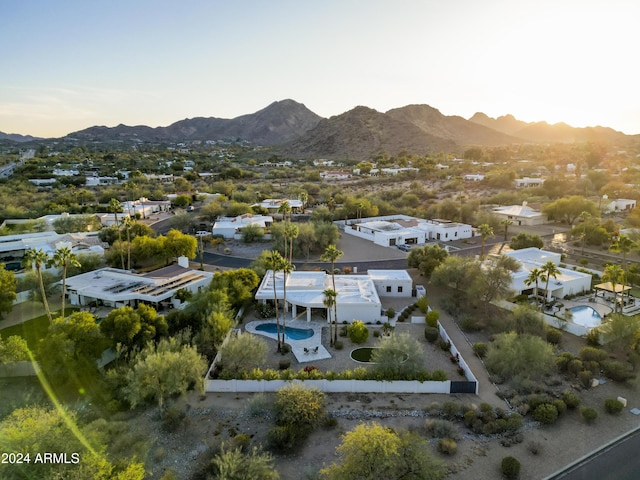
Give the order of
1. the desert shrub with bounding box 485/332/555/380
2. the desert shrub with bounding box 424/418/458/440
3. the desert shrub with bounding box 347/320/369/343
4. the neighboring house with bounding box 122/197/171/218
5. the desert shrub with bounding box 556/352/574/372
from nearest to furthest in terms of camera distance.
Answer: the desert shrub with bounding box 424/418/458/440 < the desert shrub with bounding box 485/332/555/380 < the desert shrub with bounding box 556/352/574/372 < the desert shrub with bounding box 347/320/369/343 < the neighboring house with bounding box 122/197/171/218

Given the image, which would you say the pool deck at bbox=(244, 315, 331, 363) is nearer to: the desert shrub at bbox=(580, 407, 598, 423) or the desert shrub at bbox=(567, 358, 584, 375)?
the desert shrub at bbox=(580, 407, 598, 423)

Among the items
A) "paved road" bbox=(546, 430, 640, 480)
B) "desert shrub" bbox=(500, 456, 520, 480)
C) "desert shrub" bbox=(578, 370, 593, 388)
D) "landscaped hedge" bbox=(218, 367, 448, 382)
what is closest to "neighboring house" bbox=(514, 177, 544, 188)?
"desert shrub" bbox=(578, 370, 593, 388)

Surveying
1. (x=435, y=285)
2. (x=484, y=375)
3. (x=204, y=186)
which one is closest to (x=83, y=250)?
(x=435, y=285)

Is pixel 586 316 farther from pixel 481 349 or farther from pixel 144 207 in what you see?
pixel 144 207

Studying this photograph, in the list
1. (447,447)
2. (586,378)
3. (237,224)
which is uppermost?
(237,224)

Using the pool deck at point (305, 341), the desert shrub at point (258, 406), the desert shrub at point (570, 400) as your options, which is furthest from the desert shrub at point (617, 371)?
the desert shrub at point (258, 406)

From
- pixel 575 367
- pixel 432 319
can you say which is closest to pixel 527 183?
pixel 432 319
